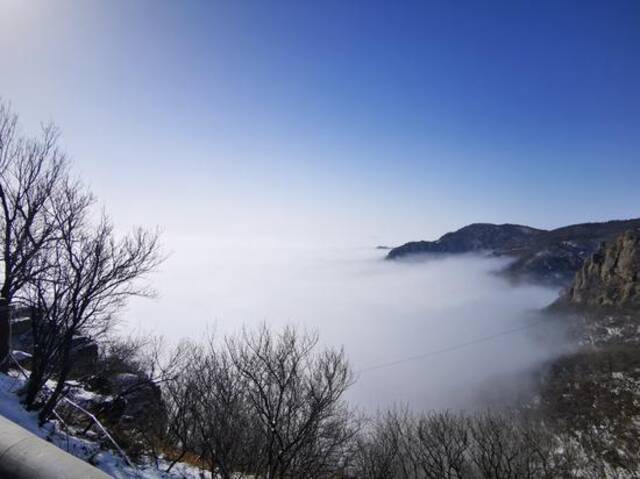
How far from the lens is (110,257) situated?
14.5 meters

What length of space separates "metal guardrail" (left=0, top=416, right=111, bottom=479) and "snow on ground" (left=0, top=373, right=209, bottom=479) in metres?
9.69

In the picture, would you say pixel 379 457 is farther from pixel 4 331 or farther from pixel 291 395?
pixel 4 331

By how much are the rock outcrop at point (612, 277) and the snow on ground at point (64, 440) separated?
154523 mm

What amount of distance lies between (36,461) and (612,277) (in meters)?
180

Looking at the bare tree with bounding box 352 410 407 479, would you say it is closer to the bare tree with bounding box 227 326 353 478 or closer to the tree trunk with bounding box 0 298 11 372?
the bare tree with bounding box 227 326 353 478

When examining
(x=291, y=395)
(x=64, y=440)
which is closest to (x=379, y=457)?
(x=291, y=395)

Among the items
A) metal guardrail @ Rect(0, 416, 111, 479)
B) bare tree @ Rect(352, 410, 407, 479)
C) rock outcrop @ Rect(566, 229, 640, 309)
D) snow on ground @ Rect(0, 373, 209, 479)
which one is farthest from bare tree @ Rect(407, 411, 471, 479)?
rock outcrop @ Rect(566, 229, 640, 309)

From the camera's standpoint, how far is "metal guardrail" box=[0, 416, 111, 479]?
257cm

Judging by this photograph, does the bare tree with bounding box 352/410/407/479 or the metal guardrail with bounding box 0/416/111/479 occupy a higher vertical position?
the metal guardrail with bounding box 0/416/111/479

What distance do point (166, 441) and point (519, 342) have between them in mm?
A: 176726

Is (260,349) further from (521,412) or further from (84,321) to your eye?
(521,412)

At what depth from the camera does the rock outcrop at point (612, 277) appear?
5187 inches

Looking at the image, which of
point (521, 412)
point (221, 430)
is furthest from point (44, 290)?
point (521, 412)

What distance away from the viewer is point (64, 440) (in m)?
11.5
